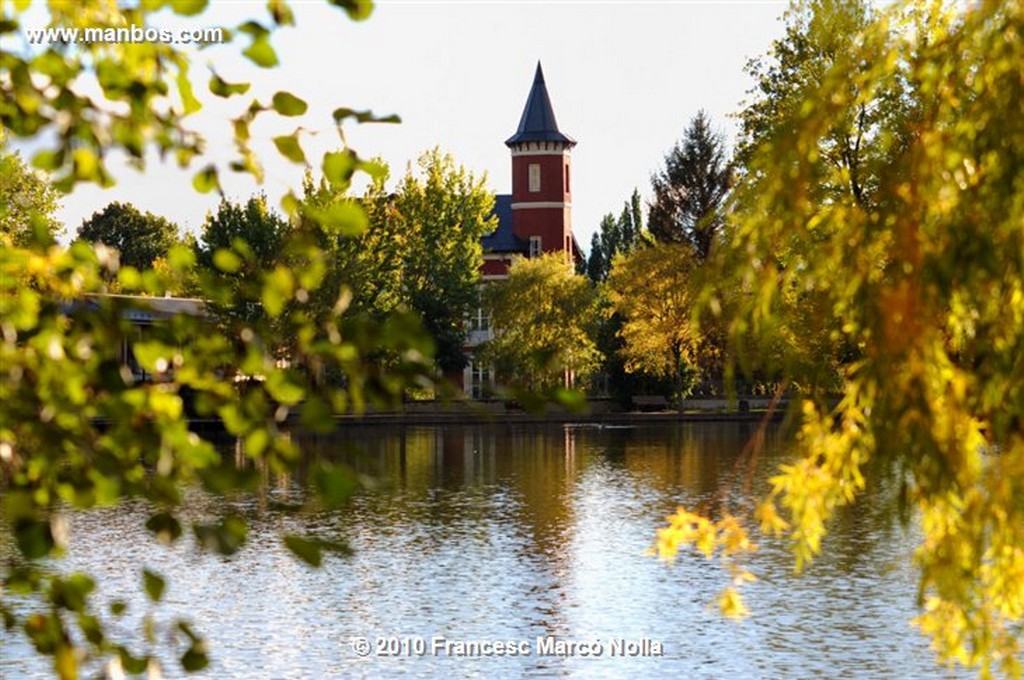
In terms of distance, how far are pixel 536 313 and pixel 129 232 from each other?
1963 inches

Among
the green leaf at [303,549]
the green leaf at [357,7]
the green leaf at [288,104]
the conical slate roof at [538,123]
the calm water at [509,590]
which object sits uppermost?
the conical slate roof at [538,123]

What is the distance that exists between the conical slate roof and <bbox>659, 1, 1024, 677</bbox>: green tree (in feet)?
340

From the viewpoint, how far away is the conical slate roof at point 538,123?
111 metres

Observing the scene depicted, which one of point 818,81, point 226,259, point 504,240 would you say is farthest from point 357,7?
point 504,240

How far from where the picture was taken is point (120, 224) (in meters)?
127

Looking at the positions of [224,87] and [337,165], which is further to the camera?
[224,87]

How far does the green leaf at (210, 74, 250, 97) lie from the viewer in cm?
468

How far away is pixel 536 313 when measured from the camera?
86.9m

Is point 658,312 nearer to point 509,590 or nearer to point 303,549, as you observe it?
point 509,590

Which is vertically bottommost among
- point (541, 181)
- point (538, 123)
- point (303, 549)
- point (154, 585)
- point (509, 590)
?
→ point (509, 590)

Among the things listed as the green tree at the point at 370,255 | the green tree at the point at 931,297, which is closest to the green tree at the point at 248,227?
the green tree at the point at 370,255

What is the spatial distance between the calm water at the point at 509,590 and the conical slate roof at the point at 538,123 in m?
70.0

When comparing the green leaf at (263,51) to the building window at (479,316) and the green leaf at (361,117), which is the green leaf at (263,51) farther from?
the building window at (479,316)

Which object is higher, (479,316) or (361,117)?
(479,316)
